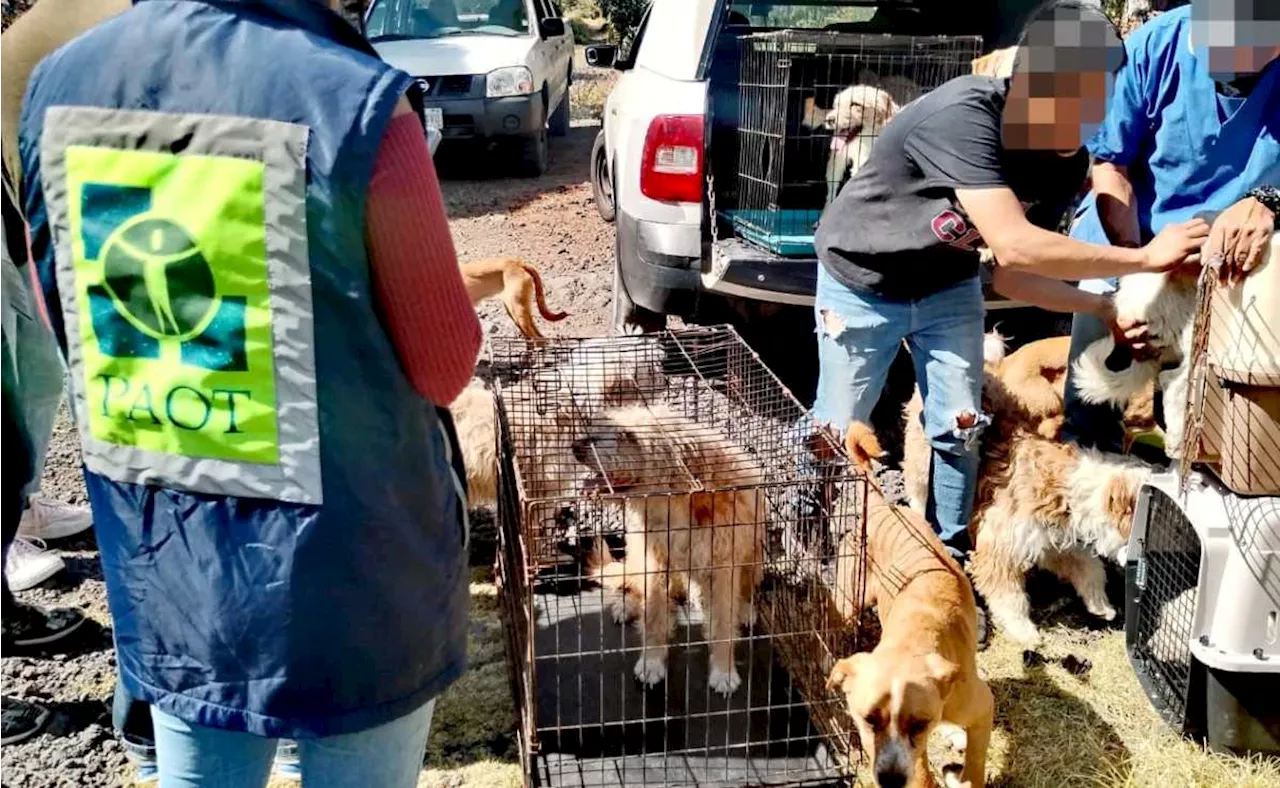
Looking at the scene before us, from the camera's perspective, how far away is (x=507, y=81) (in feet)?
34.5

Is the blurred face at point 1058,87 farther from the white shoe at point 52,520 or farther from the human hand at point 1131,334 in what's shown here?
the white shoe at point 52,520

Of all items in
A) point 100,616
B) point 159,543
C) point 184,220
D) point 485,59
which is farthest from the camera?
point 485,59

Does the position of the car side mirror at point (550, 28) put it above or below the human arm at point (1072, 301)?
above

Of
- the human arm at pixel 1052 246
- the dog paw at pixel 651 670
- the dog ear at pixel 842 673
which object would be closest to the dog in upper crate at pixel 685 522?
the dog paw at pixel 651 670

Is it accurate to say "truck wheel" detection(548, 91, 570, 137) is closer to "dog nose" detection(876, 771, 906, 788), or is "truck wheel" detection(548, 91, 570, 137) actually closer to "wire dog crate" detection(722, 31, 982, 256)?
"wire dog crate" detection(722, 31, 982, 256)

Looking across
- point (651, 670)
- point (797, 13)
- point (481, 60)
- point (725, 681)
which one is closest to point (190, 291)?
point (651, 670)

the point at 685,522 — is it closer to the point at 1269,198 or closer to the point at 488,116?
the point at 1269,198

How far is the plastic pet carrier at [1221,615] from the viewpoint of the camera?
2.77 metres

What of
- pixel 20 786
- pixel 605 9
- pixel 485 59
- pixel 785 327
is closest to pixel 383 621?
pixel 20 786

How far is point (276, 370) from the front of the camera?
1438mm

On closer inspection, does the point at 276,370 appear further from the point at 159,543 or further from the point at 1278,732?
the point at 1278,732

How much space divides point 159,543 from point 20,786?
1909mm

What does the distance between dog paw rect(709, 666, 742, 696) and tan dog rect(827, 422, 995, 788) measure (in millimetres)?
372

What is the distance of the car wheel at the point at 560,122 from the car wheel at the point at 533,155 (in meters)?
2.59
